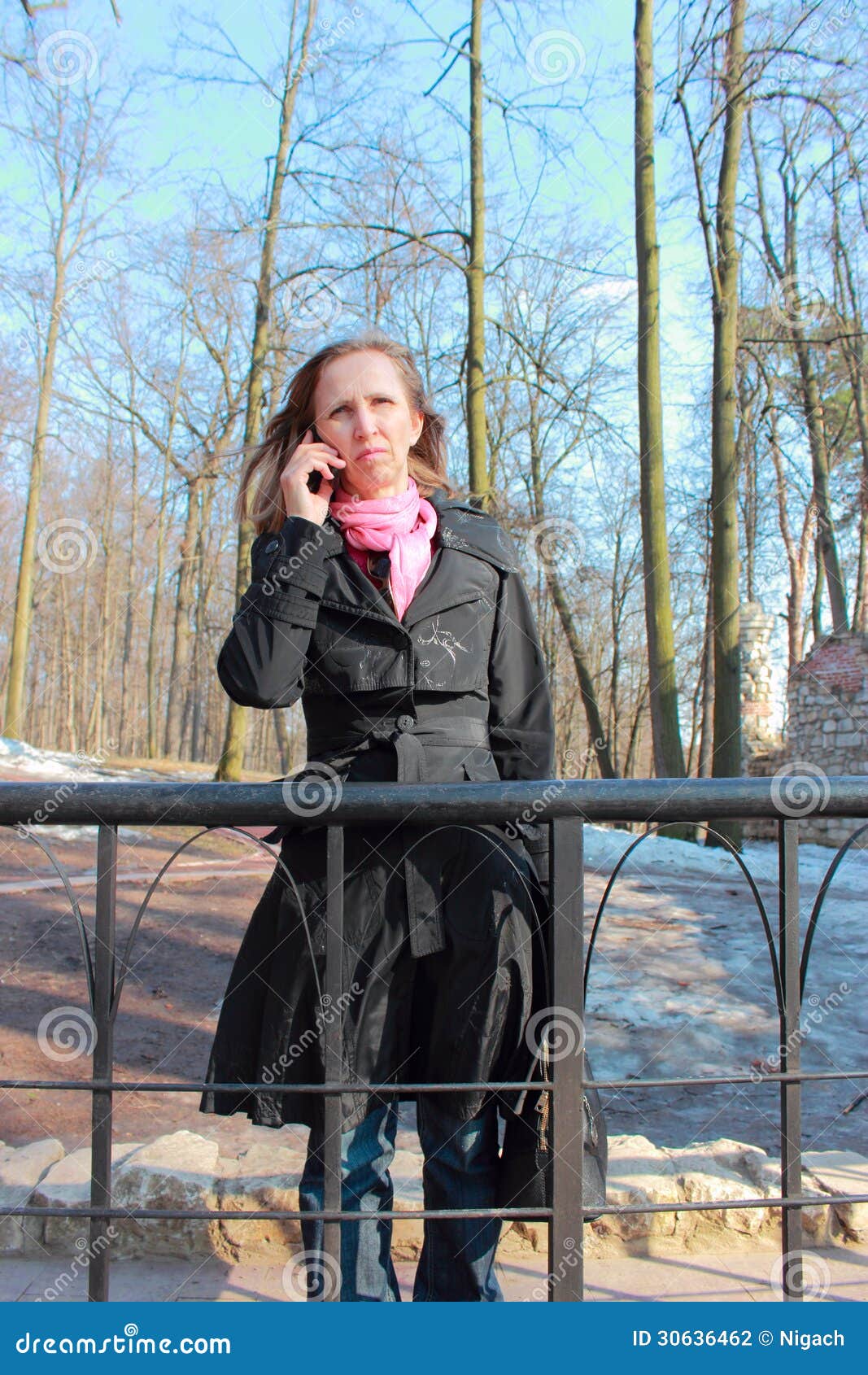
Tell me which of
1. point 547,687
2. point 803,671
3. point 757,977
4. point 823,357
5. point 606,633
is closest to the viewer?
point 547,687

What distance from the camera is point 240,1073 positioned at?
1.68 m

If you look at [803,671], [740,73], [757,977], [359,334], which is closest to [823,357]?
[803,671]

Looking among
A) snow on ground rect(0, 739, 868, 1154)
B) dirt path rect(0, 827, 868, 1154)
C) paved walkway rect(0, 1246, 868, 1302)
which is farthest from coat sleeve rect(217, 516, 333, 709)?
dirt path rect(0, 827, 868, 1154)

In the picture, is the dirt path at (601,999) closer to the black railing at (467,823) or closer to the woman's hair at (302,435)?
the black railing at (467,823)

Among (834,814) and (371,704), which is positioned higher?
(371,704)

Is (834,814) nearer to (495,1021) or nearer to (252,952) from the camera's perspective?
(495,1021)

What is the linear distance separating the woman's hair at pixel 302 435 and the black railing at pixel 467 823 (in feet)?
2.21

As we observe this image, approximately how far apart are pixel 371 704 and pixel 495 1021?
22.5 inches

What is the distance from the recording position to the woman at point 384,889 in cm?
165

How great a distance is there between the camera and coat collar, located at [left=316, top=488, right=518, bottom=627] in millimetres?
1769

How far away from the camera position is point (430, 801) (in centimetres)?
146

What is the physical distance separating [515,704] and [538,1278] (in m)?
1.39

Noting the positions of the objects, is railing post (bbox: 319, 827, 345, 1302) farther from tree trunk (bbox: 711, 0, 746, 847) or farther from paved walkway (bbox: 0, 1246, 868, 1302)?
tree trunk (bbox: 711, 0, 746, 847)

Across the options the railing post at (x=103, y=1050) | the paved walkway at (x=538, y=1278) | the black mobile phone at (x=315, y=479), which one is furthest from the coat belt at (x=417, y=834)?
the paved walkway at (x=538, y=1278)
